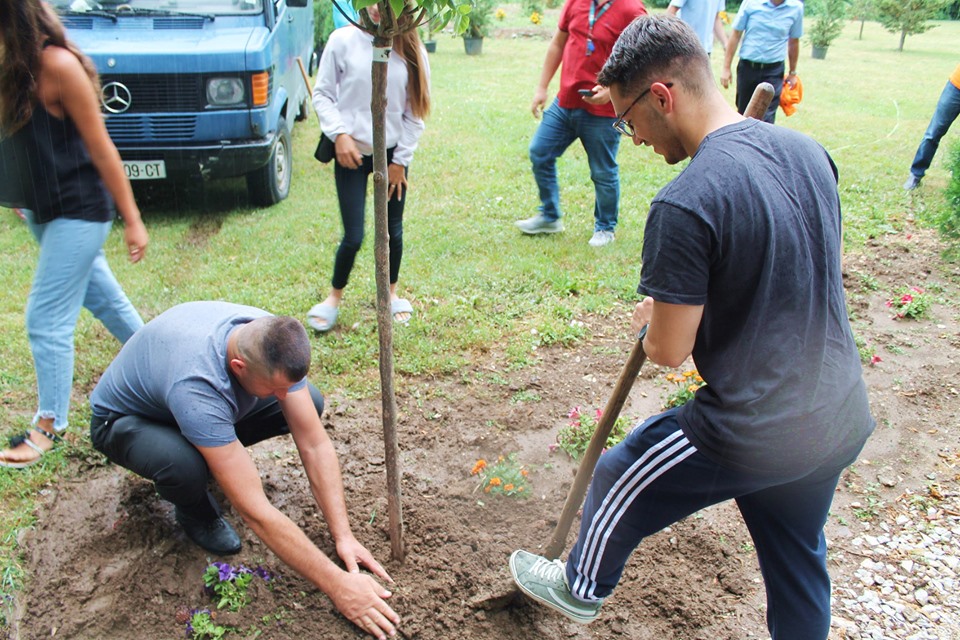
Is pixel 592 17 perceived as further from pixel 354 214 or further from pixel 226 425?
pixel 226 425

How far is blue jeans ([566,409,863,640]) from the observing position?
6.45 ft

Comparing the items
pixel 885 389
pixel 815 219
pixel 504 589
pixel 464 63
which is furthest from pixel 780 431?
pixel 464 63

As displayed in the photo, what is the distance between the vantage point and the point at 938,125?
712 centimetres

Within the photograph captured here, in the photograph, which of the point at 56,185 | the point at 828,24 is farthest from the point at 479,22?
the point at 56,185

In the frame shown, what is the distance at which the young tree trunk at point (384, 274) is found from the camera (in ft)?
7.25

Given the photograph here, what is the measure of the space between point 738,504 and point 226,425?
1.64m

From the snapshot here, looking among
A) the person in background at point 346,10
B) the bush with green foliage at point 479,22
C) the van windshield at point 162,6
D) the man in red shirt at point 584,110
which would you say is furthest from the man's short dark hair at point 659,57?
the bush with green foliage at point 479,22

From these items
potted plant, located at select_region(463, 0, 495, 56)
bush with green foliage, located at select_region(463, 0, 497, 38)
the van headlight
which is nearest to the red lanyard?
the van headlight

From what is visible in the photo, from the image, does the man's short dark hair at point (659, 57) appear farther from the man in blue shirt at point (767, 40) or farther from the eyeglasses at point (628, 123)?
the man in blue shirt at point (767, 40)

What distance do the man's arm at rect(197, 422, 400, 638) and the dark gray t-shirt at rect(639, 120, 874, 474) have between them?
134cm

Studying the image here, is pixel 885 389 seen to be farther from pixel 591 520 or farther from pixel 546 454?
pixel 591 520

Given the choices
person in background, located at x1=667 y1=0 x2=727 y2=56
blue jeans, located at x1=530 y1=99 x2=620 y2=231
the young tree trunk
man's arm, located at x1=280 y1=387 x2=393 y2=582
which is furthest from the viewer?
person in background, located at x1=667 y1=0 x2=727 y2=56

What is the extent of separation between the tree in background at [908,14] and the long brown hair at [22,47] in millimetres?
22967

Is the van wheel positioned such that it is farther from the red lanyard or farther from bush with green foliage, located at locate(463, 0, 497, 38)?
bush with green foliage, located at locate(463, 0, 497, 38)
